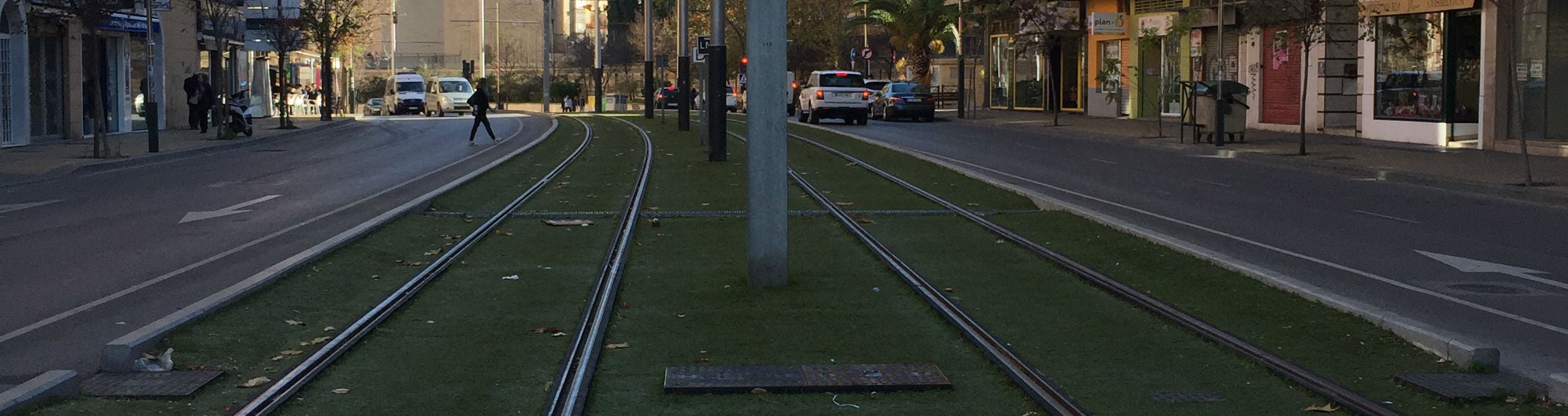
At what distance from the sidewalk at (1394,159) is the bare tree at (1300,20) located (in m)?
0.75

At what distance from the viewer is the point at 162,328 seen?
836 cm

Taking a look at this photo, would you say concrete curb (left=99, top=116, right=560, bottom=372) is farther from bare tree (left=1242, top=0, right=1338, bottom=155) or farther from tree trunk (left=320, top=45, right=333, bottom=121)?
tree trunk (left=320, top=45, right=333, bottom=121)

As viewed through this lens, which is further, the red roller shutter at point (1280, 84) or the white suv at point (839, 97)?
the white suv at point (839, 97)

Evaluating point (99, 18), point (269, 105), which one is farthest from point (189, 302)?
point (269, 105)

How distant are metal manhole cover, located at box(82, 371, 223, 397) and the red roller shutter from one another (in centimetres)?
3329

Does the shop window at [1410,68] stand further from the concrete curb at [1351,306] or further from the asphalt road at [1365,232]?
the concrete curb at [1351,306]

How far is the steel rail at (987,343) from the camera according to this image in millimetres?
6844

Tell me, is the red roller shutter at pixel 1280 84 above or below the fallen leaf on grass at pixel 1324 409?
above

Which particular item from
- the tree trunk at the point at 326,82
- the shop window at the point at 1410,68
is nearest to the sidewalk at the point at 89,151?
the tree trunk at the point at 326,82

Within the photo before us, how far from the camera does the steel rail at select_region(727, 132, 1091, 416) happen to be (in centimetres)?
684

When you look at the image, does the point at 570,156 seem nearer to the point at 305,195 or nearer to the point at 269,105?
the point at 305,195

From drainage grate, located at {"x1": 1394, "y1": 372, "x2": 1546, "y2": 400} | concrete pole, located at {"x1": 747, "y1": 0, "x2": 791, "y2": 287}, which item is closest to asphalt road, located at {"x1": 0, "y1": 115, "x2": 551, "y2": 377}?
concrete pole, located at {"x1": 747, "y1": 0, "x2": 791, "y2": 287}

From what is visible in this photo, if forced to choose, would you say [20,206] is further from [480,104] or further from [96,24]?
[480,104]

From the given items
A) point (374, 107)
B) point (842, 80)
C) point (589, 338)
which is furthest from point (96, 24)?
point (374, 107)
